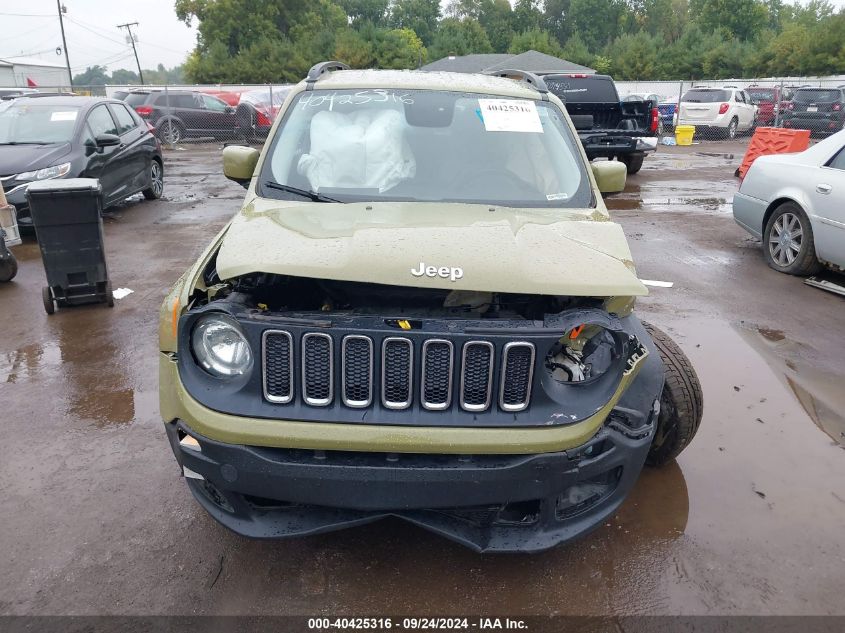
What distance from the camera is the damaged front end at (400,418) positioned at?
2.26 meters

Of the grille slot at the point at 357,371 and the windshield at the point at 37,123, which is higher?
the windshield at the point at 37,123

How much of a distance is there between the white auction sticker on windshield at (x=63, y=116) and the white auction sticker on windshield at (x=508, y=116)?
7359mm

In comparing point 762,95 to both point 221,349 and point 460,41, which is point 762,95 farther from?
point 460,41

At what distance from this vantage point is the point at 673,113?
79.5 ft

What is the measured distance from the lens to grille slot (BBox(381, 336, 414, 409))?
228 cm

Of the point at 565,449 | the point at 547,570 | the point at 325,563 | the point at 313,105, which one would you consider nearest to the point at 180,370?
the point at 325,563

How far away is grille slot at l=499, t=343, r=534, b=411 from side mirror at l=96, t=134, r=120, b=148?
8267 mm

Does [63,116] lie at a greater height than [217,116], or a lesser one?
greater

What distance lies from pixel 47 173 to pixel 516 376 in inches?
306

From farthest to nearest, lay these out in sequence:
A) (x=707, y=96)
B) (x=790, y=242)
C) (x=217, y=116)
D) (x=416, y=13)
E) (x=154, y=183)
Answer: (x=416, y=13)
(x=707, y=96)
(x=217, y=116)
(x=154, y=183)
(x=790, y=242)

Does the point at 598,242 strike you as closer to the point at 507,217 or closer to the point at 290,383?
the point at 507,217

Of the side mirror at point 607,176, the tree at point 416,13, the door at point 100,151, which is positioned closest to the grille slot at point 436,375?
the side mirror at point 607,176

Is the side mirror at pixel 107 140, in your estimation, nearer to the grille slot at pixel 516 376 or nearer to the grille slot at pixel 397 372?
the grille slot at pixel 397 372

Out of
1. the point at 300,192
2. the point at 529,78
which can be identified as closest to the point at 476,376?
the point at 300,192
